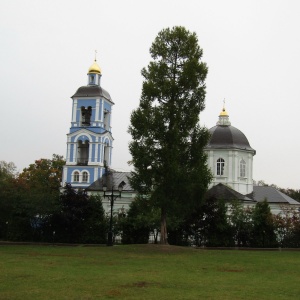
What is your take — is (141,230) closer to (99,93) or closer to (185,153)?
(185,153)

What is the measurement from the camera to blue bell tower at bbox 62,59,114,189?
2136 inches

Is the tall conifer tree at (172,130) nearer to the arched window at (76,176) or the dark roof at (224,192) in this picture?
the dark roof at (224,192)

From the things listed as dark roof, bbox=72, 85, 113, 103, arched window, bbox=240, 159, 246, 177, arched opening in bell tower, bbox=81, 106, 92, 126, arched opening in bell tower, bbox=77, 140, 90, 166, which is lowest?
arched window, bbox=240, 159, 246, 177

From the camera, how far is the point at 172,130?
29641 mm

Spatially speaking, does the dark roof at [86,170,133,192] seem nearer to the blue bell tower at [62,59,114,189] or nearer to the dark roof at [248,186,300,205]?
the blue bell tower at [62,59,114,189]

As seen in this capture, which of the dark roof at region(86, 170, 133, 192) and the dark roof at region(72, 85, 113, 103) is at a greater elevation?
the dark roof at region(72, 85, 113, 103)

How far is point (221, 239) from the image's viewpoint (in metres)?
36.9

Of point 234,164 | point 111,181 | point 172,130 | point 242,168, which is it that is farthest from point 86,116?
point 172,130

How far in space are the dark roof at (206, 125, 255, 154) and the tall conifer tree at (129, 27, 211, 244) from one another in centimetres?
2106

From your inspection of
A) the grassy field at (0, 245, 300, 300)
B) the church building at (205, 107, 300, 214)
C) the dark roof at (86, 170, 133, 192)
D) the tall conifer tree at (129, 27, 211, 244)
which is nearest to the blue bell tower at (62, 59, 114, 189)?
the dark roof at (86, 170, 133, 192)

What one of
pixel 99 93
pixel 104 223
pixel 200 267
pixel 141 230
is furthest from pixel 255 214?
pixel 99 93

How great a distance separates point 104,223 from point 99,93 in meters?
20.3

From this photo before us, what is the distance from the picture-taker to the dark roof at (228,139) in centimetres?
5156

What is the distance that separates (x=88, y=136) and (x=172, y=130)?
85.6ft
